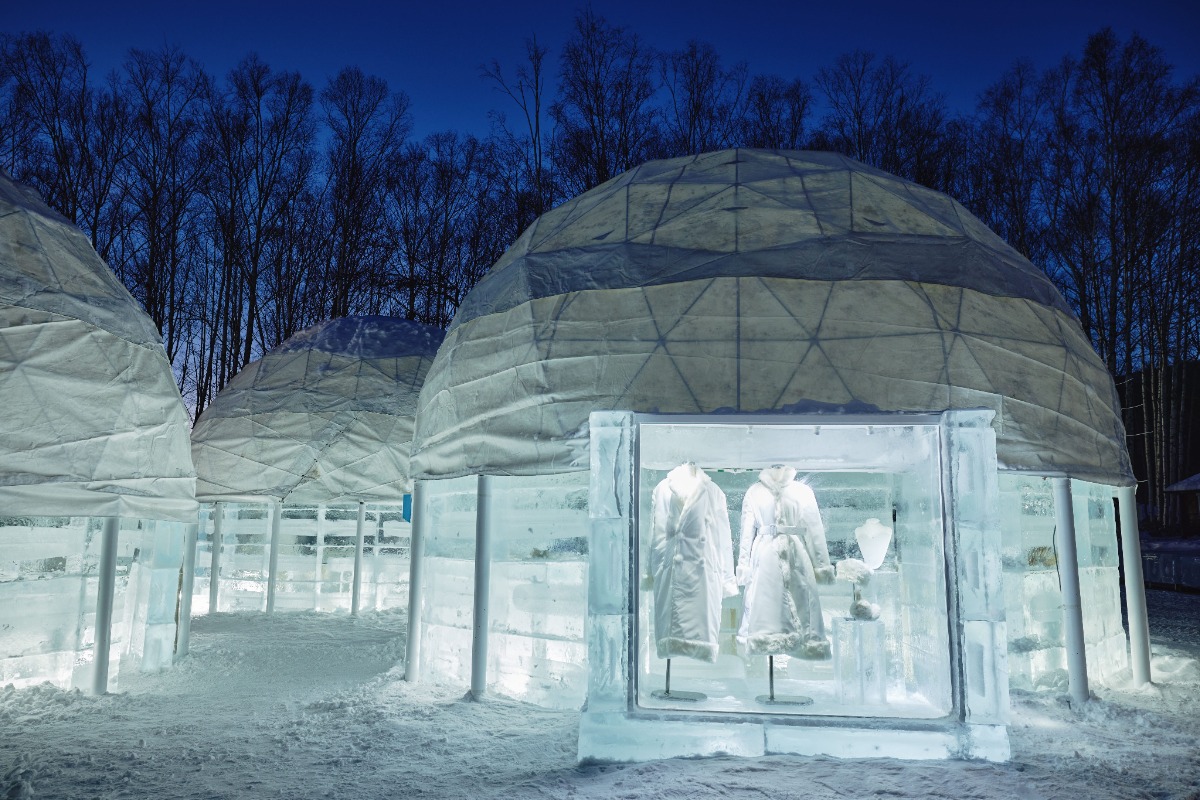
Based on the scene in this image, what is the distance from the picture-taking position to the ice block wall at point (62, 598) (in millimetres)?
6547

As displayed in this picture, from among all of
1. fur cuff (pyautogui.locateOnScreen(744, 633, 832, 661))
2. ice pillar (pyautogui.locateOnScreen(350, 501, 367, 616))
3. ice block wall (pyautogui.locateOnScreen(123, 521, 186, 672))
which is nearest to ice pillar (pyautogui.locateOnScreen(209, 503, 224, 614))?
ice pillar (pyautogui.locateOnScreen(350, 501, 367, 616))

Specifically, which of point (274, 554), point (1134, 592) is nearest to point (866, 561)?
point (1134, 592)

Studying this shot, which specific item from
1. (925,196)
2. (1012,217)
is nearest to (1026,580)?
(925,196)

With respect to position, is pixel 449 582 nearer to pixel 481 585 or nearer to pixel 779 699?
pixel 481 585

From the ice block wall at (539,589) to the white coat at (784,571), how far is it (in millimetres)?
1450

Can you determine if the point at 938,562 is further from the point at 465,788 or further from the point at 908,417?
the point at 465,788

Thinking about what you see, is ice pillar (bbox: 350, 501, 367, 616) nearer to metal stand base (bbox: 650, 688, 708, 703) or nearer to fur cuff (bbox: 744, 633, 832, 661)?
metal stand base (bbox: 650, 688, 708, 703)

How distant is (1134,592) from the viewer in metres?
7.63

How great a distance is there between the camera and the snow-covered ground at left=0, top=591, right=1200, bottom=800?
4484 millimetres

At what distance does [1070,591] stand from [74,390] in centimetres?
841

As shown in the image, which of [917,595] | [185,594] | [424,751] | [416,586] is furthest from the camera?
[185,594]

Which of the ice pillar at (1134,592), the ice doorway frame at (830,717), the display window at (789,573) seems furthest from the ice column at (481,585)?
the ice pillar at (1134,592)

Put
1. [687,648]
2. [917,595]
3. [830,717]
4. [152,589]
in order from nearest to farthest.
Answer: [830,717]
[687,648]
[917,595]
[152,589]

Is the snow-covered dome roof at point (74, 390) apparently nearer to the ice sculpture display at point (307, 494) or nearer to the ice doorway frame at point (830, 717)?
the ice doorway frame at point (830, 717)
